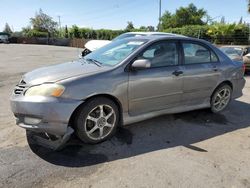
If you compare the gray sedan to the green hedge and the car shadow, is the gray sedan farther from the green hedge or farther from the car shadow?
the green hedge

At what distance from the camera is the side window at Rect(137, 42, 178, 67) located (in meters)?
4.34

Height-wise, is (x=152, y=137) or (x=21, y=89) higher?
(x=21, y=89)

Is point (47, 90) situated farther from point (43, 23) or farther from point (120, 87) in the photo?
point (43, 23)

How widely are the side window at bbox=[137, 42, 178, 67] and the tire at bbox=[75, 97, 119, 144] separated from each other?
3.15 feet

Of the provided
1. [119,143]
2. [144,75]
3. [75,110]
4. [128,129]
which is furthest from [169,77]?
[75,110]

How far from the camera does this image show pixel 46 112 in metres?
3.38

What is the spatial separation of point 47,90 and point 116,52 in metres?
1.49

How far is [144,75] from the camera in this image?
414 centimetres

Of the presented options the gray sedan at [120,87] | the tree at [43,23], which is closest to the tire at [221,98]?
the gray sedan at [120,87]

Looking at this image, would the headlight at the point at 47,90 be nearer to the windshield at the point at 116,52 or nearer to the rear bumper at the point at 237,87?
the windshield at the point at 116,52

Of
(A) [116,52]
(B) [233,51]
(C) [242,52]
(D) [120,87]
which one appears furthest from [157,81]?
(C) [242,52]

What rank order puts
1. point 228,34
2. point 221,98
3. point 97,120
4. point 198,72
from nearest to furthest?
point 97,120
point 198,72
point 221,98
point 228,34

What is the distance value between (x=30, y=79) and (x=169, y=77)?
7.11 feet

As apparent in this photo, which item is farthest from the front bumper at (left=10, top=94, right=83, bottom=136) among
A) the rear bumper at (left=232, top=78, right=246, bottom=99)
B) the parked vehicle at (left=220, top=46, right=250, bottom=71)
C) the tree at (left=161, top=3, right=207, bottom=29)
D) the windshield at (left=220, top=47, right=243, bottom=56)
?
the tree at (left=161, top=3, right=207, bottom=29)
